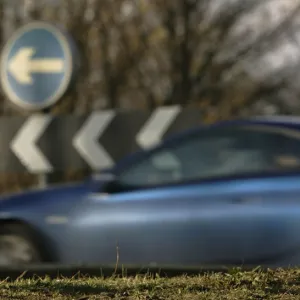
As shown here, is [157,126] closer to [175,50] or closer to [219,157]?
[219,157]

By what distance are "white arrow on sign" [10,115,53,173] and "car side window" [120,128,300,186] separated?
3.31m

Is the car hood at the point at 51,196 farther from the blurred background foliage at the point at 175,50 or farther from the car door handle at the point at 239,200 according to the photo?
the blurred background foliage at the point at 175,50

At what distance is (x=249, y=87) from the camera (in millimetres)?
16844

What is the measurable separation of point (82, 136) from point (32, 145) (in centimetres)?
60

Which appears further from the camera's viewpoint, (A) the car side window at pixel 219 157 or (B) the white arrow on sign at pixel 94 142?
(B) the white arrow on sign at pixel 94 142

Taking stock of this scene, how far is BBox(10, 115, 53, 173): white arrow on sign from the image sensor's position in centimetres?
1064

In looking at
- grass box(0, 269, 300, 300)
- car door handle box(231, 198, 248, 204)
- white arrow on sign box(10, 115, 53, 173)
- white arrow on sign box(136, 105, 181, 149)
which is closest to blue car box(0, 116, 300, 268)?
car door handle box(231, 198, 248, 204)

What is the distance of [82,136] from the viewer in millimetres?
10547

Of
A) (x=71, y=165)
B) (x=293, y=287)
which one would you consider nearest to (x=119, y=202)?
(x=293, y=287)

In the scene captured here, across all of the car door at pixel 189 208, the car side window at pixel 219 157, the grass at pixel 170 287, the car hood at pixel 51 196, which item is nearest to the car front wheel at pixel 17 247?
the car hood at pixel 51 196

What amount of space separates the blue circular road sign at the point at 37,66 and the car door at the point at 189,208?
341 centimetres

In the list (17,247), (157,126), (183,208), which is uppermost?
(157,126)

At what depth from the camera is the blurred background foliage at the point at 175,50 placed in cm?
1589

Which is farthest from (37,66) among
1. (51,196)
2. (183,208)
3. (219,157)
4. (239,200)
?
(239,200)
